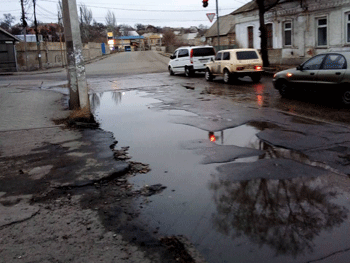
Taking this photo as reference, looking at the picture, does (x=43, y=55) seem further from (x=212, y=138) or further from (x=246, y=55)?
(x=212, y=138)

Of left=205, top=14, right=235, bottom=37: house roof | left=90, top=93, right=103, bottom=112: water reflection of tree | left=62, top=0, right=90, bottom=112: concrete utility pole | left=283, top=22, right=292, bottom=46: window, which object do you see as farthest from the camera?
left=205, top=14, right=235, bottom=37: house roof

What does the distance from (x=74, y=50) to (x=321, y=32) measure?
63.2ft

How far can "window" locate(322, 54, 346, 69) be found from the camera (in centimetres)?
1079

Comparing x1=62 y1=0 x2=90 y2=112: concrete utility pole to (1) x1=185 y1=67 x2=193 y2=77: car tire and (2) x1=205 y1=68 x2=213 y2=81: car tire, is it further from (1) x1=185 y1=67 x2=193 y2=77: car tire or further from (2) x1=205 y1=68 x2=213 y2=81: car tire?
(1) x1=185 y1=67 x2=193 y2=77: car tire

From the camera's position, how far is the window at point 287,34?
27.7 m

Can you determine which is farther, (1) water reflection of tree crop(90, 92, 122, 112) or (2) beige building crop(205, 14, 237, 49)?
(2) beige building crop(205, 14, 237, 49)

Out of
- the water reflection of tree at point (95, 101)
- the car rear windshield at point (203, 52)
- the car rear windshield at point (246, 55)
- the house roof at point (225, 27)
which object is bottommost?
the water reflection of tree at point (95, 101)

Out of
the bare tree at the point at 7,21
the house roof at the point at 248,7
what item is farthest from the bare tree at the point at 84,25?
the house roof at the point at 248,7

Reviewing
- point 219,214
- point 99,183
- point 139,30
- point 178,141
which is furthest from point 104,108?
point 139,30

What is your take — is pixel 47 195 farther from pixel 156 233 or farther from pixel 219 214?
pixel 219 214

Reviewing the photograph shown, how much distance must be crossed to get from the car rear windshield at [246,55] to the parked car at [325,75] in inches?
241

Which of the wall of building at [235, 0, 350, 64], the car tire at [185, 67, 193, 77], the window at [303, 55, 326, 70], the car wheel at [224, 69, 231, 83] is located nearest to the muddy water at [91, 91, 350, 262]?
the window at [303, 55, 326, 70]

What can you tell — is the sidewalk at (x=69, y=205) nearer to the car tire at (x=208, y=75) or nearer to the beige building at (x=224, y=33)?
the car tire at (x=208, y=75)

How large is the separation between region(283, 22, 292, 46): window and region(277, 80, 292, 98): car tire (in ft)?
51.8
